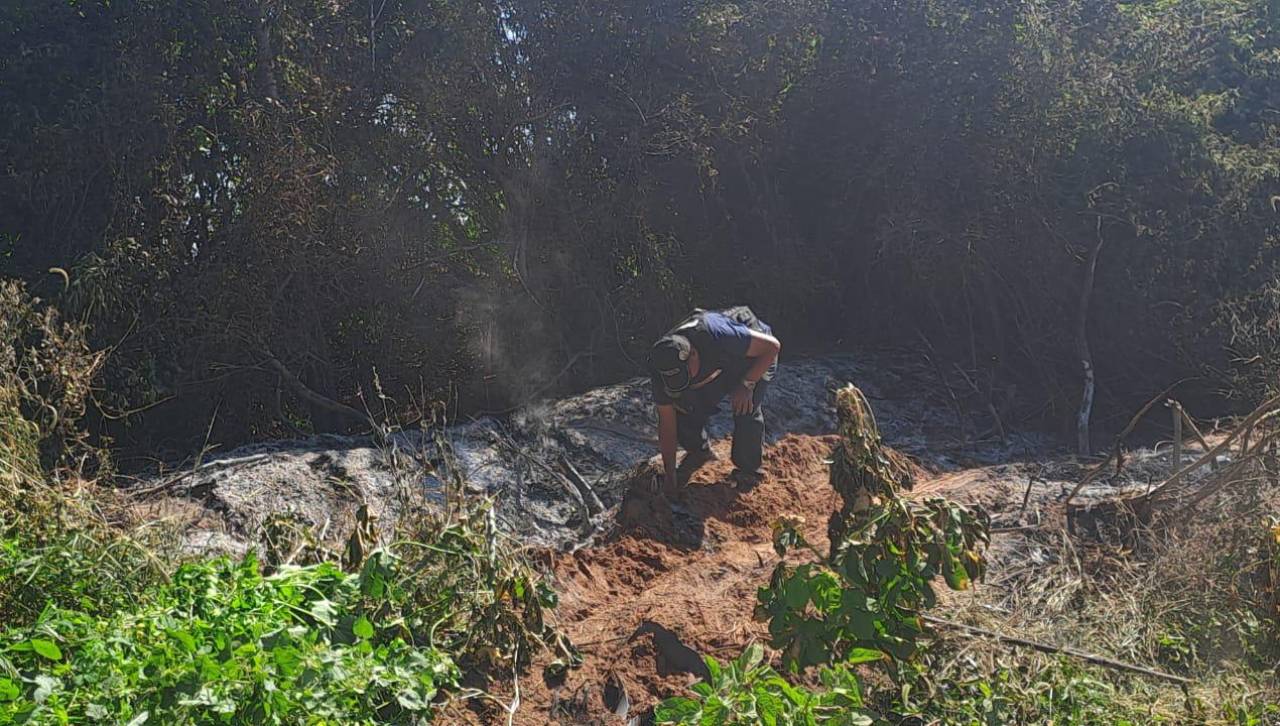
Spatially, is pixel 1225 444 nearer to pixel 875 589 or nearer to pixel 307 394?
pixel 875 589

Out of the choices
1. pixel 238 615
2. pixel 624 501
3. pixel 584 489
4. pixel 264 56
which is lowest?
pixel 584 489

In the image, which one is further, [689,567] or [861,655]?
[689,567]

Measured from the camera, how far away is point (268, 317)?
893cm

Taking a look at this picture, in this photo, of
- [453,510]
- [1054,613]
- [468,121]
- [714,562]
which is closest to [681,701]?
[453,510]

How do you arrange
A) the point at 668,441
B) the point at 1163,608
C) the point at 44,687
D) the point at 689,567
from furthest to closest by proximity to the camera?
the point at 668,441, the point at 689,567, the point at 1163,608, the point at 44,687

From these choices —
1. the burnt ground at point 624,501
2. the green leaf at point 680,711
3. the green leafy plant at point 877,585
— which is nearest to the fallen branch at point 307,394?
the burnt ground at point 624,501

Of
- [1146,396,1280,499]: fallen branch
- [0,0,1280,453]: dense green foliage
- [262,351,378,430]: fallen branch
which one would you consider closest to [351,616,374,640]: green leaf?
[1146,396,1280,499]: fallen branch

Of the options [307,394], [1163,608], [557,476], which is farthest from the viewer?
[307,394]

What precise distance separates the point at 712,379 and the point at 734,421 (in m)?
0.42

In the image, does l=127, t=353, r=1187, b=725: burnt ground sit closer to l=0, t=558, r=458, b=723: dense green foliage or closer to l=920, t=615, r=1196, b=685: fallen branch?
l=0, t=558, r=458, b=723: dense green foliage

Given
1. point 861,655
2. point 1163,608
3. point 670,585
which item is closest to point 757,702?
point 861,655

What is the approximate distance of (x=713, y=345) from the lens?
7281 mm

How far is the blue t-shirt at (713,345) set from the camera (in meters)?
7.19

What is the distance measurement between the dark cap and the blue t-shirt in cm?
6
